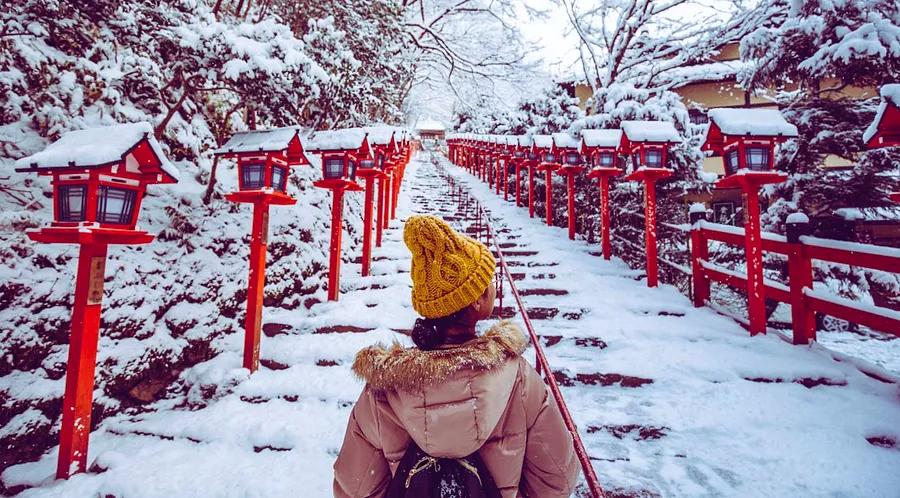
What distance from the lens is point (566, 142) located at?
10.5 meters

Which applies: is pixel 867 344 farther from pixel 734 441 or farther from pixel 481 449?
pixel 481 449

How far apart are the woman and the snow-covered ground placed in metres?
2.22

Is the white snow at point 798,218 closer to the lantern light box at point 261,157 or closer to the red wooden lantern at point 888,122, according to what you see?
the red wooden lantern at point 888,122

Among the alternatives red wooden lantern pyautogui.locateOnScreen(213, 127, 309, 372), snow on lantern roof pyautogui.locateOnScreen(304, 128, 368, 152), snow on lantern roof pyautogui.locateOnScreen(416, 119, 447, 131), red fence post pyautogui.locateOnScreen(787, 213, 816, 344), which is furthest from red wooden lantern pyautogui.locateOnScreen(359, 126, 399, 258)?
snow on lantern roof pyautogui.locateOnScreen(416, 119, 447, 131)

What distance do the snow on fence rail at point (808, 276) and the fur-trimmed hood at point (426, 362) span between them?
5104 millimetres

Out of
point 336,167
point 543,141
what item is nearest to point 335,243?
point 336,167

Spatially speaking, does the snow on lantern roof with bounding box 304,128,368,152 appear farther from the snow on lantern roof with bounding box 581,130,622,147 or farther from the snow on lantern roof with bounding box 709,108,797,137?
the snow on lantern roof with bounding box 709,108,797,137

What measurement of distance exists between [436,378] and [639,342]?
16.2ft

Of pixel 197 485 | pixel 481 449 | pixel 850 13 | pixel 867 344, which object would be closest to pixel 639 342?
pixel 481 449

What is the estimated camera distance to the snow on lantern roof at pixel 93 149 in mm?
3240

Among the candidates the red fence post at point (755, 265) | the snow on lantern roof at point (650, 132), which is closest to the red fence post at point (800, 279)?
the red fence post at point (755, 265)

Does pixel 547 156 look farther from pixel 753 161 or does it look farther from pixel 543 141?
pixel 753 161

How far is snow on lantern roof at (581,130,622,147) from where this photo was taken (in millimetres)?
8375

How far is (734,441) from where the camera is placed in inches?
142
